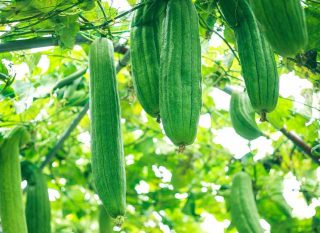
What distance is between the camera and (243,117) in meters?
3.55

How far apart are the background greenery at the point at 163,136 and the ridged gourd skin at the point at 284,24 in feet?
2.23

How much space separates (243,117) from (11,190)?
4.20 feet

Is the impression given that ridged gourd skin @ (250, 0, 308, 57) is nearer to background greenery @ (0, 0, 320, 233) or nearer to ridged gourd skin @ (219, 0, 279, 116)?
ridged gourd skin @ (219, 0, 279, 116)

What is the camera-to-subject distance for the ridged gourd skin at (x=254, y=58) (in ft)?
7.45

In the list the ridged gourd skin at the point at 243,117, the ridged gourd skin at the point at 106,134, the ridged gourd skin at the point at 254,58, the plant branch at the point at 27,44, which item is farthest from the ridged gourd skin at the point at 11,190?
the ridged gourd skin at the point at 254,58

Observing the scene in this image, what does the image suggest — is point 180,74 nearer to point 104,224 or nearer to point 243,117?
point 243,117

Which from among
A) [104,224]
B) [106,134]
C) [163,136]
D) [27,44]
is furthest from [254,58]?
[163,136]

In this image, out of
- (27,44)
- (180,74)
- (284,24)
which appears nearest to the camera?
(284,24)

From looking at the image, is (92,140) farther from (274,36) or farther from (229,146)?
(229,146)

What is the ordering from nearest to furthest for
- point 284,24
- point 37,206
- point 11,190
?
point 284,24, point 11,190, point 37,206

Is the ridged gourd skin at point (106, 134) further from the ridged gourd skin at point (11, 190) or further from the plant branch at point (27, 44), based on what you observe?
the ridged gourd skin at point (11, 190)

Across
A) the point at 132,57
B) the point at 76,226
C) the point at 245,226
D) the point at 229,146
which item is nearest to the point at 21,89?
the point at 132,57

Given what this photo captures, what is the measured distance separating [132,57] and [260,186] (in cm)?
218

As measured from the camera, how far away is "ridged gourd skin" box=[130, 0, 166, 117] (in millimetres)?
2389
